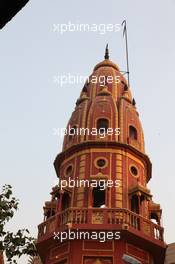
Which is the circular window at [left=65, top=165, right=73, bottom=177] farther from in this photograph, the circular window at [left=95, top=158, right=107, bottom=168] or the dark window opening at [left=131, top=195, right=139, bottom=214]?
the dark window opening at [left=131, top=195, right=139, bottom=214]

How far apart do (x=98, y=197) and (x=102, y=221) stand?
2903 mm

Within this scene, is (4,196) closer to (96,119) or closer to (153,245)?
(153,245)

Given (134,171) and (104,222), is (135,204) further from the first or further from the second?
(104,222)

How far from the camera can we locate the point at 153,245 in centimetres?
1861

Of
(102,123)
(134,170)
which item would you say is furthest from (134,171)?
(102,123)

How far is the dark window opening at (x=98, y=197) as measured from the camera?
20.2 metres

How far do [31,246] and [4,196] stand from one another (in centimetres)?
118

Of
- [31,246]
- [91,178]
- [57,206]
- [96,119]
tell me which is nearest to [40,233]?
[57,206]

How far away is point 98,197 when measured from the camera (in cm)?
2097

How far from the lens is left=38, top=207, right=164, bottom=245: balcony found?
1789cm

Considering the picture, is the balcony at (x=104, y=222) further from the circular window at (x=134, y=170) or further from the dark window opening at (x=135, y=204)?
the circular window at (x=134, y=170)
